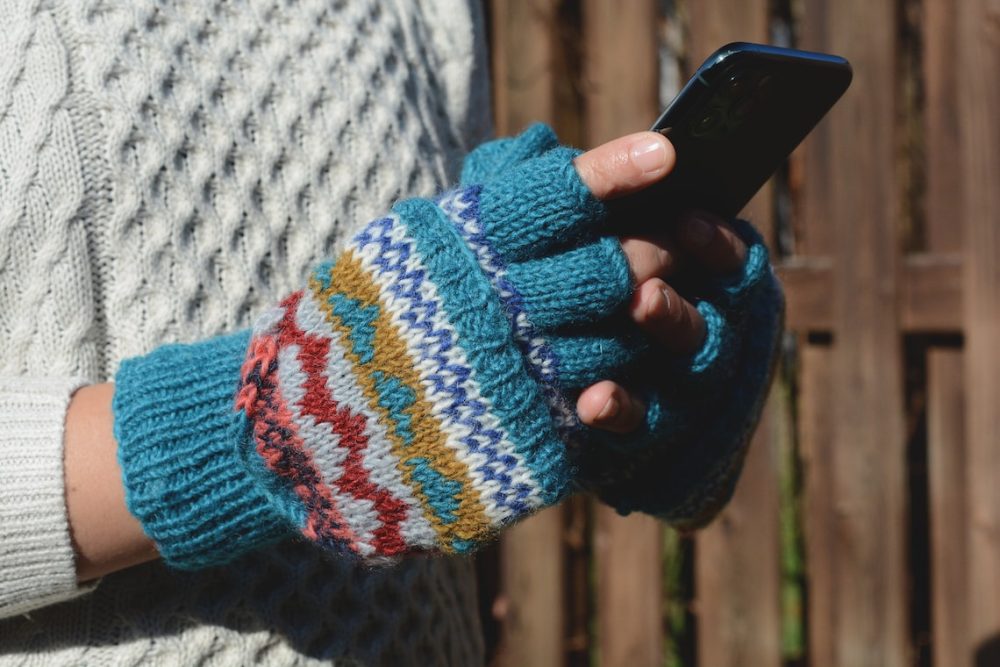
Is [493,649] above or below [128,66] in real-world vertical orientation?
below

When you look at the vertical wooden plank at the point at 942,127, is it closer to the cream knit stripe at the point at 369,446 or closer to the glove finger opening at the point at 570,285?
the glove finger opening at the point at 570,285

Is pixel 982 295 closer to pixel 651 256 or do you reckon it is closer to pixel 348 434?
pixel 651 256

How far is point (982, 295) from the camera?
5.64ft

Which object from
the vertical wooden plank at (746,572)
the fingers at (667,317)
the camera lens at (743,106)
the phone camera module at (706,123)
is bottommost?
the vertical wooden plank at (746,572)

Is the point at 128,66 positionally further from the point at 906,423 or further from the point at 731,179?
the point at 906,423

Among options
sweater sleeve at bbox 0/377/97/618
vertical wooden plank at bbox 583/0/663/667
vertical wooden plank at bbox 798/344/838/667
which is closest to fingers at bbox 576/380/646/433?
sweater sleeve at bbox 0/377/97/618

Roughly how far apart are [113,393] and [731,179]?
0.62 metres

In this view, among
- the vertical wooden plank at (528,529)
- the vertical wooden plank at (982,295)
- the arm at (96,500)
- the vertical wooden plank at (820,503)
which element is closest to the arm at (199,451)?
the arm at (96,500)

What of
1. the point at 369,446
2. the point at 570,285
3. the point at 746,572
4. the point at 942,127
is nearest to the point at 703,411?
the point at 570,285

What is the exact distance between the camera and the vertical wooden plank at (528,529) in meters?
2.28

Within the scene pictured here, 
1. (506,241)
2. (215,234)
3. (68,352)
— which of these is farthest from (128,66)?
(506,241)

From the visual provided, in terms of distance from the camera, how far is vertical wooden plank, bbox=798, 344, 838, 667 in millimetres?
1978

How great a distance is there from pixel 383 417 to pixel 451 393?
0.06 meters

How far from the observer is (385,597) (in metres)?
1.00
